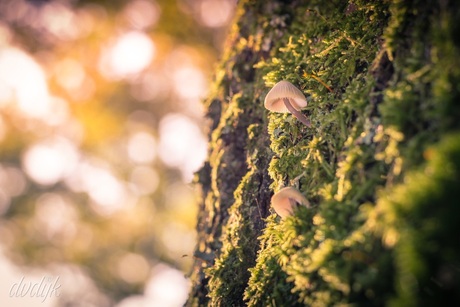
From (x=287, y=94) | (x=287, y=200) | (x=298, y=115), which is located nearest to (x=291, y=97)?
(x=287, y=94)

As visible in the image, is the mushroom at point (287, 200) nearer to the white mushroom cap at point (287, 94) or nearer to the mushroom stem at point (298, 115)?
the mushroom stem at point (298, 115)

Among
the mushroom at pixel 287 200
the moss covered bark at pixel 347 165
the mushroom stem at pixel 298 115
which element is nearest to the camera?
the moss covered bark at pixel 347 165

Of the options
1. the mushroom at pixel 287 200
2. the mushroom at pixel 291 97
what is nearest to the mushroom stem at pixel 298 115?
the mushroom at pixel 291 97

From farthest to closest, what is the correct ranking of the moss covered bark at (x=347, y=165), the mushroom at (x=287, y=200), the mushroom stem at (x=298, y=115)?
the mushroom stem at (x=298, y=115), the mushroom at (x=287, y=200), the moss covered bark at (x=347, y=165)

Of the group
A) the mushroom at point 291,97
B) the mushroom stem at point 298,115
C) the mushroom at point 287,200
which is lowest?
the mushroom at point 287,200

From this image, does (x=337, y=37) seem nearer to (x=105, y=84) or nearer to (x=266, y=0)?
(x=266, y=0)

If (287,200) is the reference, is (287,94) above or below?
above

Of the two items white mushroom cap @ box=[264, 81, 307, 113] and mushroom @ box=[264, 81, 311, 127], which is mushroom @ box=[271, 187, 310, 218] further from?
white mushroom cap @ box=[264, 81, 307, 113]

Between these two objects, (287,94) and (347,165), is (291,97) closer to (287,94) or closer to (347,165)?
(287,94)
